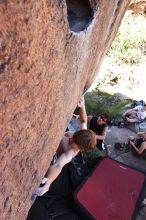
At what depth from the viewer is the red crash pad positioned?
5.23 meters

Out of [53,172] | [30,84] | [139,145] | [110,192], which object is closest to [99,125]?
[110,192]

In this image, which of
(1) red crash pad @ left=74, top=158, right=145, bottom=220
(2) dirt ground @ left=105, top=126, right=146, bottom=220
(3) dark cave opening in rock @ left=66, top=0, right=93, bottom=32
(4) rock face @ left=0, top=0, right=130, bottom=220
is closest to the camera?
(4) rock face @ left=0, top=0, right=130, bottom=220

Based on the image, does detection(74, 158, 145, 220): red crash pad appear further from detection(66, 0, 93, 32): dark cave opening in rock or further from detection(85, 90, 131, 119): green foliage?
detection(85, 90, 131, 119): green foliage

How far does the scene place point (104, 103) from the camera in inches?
418

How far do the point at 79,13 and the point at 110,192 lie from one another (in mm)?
3525

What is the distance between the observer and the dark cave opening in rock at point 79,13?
2.60 m

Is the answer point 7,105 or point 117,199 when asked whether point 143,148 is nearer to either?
point 117,199

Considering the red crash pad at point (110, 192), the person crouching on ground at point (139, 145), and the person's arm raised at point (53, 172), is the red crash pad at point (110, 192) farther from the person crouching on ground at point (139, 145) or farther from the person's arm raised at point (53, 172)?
the person's arm raised at point (53, 172)

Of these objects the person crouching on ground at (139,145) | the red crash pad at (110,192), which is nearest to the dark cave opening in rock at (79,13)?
the red crash pad at (110,192)

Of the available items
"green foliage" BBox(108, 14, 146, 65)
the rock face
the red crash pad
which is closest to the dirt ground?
the red crash pad

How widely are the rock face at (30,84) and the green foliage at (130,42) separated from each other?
1227 cm

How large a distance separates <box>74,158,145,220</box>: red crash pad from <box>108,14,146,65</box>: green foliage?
8.74 metres

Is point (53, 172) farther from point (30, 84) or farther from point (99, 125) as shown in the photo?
point (99, 125)

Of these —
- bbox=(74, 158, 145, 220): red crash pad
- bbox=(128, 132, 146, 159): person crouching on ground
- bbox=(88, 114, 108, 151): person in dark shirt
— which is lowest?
bbox=(128, 132, 146, 159): person crouching on ground
